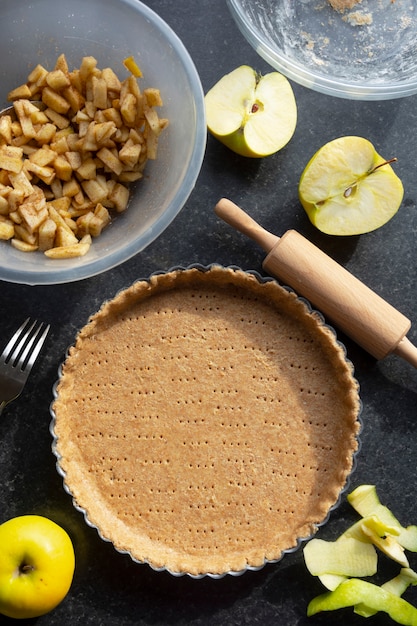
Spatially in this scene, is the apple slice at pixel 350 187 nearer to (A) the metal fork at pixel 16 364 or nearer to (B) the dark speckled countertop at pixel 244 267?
(B) the dark speckled countertop at pixel 244 267


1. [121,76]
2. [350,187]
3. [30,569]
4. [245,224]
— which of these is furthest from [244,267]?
[30,569]

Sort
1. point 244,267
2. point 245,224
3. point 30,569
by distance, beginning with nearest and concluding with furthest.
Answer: point 30,569
point 245,224
point 244,267

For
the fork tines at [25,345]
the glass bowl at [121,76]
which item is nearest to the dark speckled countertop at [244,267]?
the fork tines at [25,345]

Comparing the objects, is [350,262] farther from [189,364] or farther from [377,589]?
[377,589]

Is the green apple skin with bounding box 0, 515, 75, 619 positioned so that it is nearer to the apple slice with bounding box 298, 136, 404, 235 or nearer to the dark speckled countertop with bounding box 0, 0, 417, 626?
the dark speckled countertop with bounding box 0, 0, 417, 626

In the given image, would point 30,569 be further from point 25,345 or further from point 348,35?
point 348,35

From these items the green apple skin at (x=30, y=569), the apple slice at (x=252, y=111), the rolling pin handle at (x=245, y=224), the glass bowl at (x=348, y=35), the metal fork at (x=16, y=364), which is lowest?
the green apple skin at (x=30, y=569)
